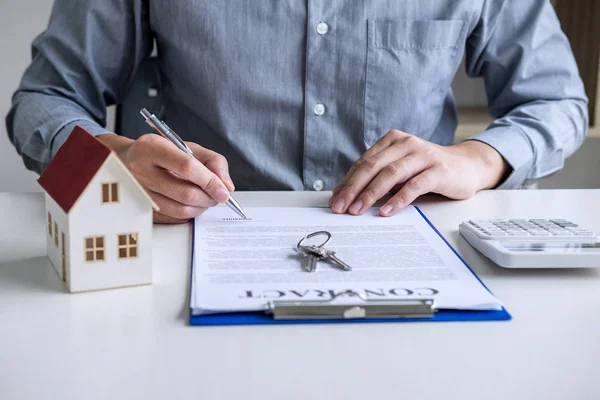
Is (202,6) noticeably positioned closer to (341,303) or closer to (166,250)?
(166,250)

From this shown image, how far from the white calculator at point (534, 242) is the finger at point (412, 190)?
8cm

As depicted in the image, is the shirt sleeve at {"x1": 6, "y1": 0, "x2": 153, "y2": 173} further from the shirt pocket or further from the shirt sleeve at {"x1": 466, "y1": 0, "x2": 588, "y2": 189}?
the shirt sleeve at {"x1": 466, "y1": 0, "x2": 588, "y2": 189}

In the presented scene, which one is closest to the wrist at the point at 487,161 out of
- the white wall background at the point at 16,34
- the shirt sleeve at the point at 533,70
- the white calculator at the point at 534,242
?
the shirt sleeve at the point at 533,70

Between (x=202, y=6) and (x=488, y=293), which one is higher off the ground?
(x=202, y=6)

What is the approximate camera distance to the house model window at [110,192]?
59 cm

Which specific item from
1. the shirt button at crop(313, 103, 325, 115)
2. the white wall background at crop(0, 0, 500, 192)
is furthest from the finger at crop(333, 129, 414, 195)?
the white wall background at crop(0, 0, 500, 192)

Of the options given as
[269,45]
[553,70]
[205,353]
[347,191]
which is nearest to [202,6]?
[269,45]

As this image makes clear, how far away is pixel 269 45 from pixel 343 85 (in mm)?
137

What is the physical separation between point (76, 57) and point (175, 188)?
1.66 ft

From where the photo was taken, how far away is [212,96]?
116 centimetres

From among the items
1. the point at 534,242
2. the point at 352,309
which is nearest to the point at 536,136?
the point at 534,242

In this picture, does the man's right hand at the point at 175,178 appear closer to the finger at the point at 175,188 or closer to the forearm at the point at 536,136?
the finger at the point at 175,188

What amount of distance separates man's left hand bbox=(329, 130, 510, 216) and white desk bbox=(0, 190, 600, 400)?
214 mm

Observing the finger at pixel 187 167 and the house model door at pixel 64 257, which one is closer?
the house model door at pixel 64 257
